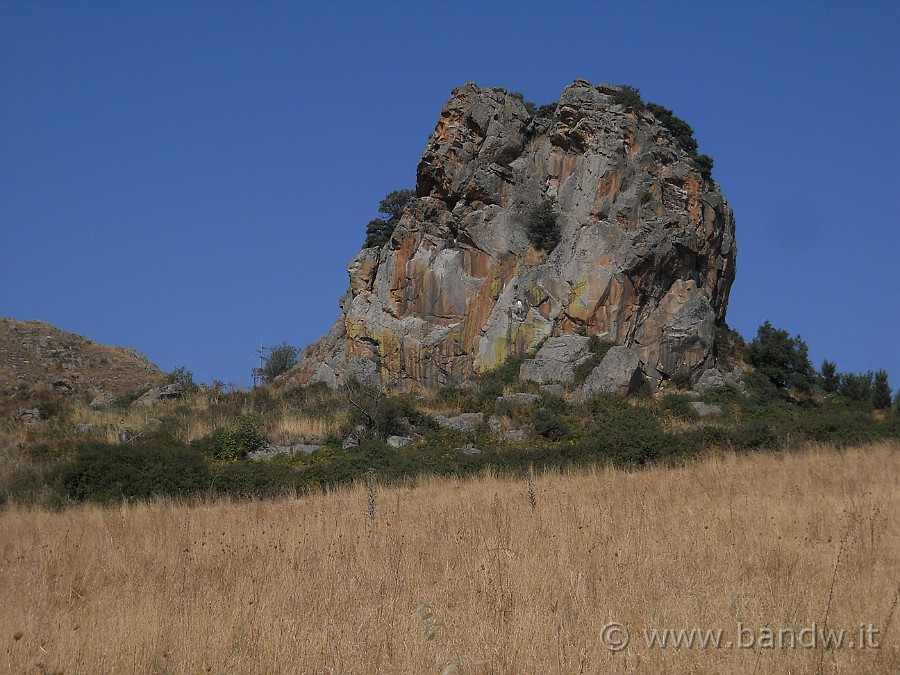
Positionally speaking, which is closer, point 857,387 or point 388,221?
point 857,387

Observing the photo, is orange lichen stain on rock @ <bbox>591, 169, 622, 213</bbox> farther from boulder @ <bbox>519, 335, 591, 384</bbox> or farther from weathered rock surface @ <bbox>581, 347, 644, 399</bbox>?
weathered rock surface @ <bbox>581, 347, 644, 399</bbox>

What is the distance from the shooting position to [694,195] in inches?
1458

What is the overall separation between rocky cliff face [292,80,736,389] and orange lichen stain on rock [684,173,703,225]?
87mm

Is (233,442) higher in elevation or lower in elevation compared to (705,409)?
lower

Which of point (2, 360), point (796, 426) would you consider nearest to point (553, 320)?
point (796, 426)

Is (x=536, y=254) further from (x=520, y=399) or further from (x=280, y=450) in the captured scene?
(x=280, y=450)

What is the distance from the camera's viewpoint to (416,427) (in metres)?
26.4

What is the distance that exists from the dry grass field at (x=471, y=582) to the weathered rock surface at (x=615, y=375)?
53.2 ft

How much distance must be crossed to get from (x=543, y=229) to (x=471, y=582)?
2958 centimetres

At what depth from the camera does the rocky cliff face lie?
3456 cm

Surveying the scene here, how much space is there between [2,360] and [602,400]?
35388 mm

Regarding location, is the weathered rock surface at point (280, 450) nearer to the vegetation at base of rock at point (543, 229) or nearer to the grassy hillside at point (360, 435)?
the grassy hillside at point (360, 435)

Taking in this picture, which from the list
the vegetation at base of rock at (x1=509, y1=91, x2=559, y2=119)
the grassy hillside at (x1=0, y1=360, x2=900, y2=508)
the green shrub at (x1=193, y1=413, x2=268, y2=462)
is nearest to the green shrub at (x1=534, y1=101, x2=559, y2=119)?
the vegetation at base of rock at (x1=509, y1=91, x2=559, y2=119)

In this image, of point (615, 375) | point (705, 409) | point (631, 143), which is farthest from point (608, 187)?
point (705, 409)
